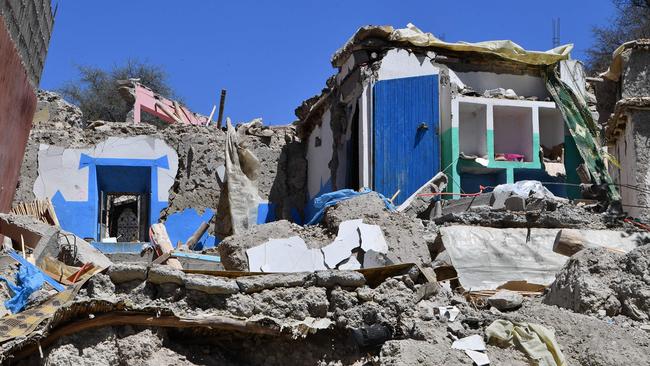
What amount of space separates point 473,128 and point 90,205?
8.60m

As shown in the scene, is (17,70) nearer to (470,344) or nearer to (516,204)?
(470,344)

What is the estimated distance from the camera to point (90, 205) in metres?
17.5

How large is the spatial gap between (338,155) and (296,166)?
267 centimetres

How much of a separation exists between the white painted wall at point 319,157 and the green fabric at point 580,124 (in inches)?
187

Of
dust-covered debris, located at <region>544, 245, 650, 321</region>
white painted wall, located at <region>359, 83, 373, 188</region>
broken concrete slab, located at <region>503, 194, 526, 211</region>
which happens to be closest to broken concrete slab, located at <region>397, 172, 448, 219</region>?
white painted wall, located at <region>359, 83, 373, 188</region>

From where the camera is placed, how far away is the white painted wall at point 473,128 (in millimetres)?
15539

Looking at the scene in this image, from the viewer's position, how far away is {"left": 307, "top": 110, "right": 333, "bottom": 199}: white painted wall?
17031 millimetres

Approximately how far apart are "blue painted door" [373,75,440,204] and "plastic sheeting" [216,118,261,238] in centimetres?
316

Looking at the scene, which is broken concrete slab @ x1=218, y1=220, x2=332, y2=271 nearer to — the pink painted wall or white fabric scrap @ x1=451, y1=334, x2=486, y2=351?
the pink painted wall

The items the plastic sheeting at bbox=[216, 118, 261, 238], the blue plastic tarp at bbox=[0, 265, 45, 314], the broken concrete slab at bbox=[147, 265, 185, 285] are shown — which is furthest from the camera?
the plastic sheeting at bbox=[216, 118, 261, 238]

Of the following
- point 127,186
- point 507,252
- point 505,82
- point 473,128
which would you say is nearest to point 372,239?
point 507,252

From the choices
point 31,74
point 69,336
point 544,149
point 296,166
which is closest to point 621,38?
point 544,149

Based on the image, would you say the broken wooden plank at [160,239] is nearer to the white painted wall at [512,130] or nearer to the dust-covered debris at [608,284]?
the dust-covered debris at [608,284]

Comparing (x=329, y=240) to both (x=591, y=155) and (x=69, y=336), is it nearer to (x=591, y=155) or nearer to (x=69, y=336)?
(x=69, y=336)
